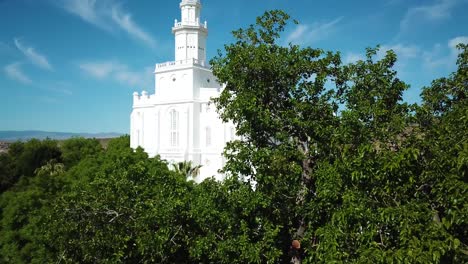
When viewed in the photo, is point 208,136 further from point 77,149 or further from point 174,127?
point 77,149

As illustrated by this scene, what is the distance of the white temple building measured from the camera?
111 ft

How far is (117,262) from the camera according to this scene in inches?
391

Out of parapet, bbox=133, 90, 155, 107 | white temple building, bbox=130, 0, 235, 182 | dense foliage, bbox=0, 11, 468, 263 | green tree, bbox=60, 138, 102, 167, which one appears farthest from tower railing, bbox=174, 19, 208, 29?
dense foliage, bbox=0, 11, 468, 263

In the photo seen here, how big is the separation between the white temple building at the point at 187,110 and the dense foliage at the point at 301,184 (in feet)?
71.0

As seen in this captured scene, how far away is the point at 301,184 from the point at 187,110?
25190 millimetres

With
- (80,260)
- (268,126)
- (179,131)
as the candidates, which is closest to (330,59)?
(268,126)

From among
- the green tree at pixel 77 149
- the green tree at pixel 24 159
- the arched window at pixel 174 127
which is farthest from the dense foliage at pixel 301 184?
the green tree at pixel 24 159

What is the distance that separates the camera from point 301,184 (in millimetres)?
9758

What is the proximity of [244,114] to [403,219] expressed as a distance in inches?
165

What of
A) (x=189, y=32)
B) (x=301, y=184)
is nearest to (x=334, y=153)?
(x=301, y=184)

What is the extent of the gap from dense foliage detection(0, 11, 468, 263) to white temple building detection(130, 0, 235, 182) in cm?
2164

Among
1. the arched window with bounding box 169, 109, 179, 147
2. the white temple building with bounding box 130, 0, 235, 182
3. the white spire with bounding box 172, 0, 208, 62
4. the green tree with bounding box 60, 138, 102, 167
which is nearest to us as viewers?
the white temple building with bounding box 130, 0, 235, 182

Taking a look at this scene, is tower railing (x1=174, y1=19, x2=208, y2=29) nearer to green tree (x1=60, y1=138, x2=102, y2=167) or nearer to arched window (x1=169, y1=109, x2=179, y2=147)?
arched window (x1=169, y1=109, x2=179, y2=147)

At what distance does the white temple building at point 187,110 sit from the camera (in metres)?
33.7
